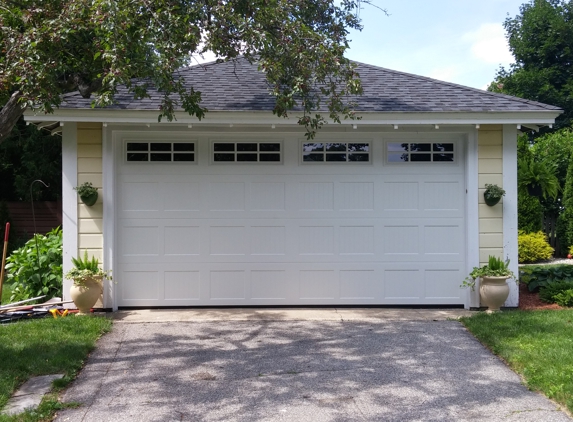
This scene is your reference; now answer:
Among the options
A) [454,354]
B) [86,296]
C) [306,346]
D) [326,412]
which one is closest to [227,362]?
[306,346]

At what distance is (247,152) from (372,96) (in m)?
1.87

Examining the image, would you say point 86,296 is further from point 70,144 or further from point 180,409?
point 180,409

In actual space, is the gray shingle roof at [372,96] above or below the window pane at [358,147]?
above

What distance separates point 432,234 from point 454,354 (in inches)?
94.5

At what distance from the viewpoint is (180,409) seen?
415 centimetres

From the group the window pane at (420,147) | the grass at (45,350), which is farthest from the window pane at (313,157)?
the grass at (45,350)

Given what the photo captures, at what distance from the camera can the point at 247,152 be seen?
7.66m

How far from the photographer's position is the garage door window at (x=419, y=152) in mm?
7684

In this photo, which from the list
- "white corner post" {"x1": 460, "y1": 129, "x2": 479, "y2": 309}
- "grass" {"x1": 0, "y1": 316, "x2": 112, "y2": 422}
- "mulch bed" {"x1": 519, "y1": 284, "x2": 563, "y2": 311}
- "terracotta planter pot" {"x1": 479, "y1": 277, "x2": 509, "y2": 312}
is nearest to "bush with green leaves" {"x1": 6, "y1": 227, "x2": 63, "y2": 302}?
"grass" {"x1": 0, "y1": 316, "x2": 112, "y2": 422}

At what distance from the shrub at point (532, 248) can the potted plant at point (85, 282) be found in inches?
369

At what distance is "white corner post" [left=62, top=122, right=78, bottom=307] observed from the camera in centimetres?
731

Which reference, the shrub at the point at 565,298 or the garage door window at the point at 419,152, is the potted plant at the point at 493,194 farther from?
the shrub at the point at 565,298

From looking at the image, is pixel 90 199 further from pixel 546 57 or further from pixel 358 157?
pixel 546 57

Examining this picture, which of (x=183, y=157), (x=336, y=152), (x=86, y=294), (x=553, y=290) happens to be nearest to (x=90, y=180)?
(x=183, y=157)
